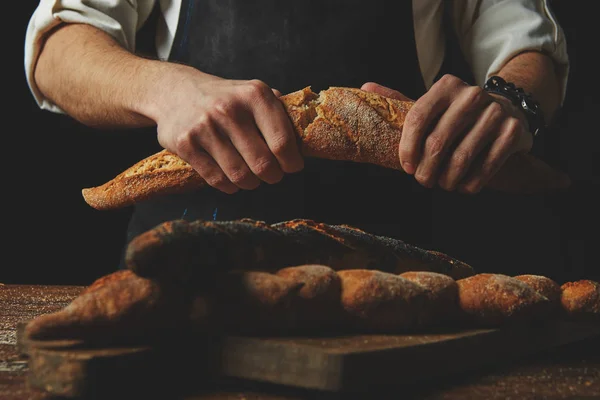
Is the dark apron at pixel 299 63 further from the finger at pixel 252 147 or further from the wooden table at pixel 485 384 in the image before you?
the wooden table at pixel 485 384

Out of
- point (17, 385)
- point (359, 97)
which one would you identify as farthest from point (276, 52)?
point (17, 385)

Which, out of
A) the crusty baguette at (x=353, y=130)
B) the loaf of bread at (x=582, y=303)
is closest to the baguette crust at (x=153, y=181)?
the crusty baguette at (x=353, y=130)

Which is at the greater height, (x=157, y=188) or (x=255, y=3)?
(x=255, y=3)

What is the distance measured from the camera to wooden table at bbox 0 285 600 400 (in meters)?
0.60

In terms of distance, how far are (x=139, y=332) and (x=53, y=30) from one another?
105cm

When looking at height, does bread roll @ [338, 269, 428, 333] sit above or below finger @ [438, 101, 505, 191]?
above

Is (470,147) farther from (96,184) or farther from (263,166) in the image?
(96,184)

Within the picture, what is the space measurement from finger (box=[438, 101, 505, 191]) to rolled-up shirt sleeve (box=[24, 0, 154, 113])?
762 millimetres

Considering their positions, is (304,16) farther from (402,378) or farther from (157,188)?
(402,378)

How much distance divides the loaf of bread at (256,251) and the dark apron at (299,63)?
528 mm

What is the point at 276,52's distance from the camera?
1434 millimetres

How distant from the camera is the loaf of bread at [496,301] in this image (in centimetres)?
73

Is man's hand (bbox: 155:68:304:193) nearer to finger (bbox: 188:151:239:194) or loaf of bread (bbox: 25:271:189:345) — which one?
finger (bbox: 188:151:239:194)

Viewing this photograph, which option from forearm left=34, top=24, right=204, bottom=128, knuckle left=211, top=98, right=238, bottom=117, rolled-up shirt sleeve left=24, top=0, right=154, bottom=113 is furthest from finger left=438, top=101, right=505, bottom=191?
rolled-up shirt sleeve left=24, top=0, right=154, bottom=113
